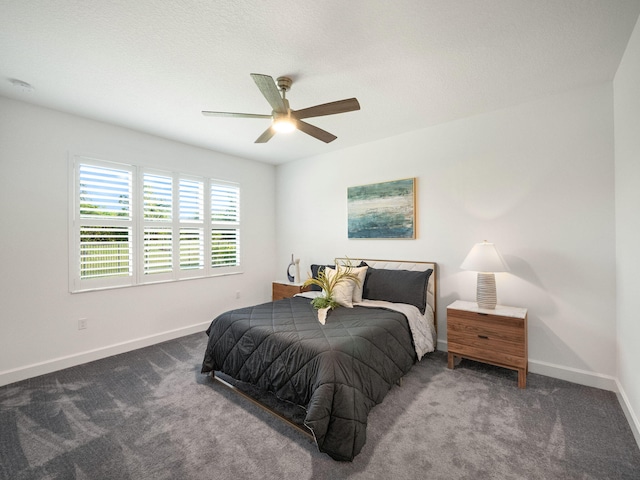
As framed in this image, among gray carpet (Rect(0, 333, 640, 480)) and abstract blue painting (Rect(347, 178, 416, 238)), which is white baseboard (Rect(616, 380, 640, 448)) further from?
abstract blue painting (Rect(347, 178, 416, 238))

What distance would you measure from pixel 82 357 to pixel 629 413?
494cm

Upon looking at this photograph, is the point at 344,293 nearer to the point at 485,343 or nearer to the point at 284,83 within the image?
the point at 485,343

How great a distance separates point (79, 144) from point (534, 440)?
491 centimetres

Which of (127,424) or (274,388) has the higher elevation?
(274,388)

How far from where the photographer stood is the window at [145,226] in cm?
323

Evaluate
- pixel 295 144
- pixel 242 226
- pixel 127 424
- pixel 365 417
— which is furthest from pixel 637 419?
pixel 242 226

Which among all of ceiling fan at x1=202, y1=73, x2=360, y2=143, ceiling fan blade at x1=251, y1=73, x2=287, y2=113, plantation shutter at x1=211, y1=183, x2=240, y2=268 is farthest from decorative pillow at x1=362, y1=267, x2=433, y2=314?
plantation shutter at x1=211, y1=183, x2=240, y2=268

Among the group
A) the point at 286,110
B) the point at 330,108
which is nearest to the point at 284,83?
Result: the point at 286,110

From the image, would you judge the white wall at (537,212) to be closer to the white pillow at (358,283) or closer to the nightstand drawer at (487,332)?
the nightstand drawer at (487,332)

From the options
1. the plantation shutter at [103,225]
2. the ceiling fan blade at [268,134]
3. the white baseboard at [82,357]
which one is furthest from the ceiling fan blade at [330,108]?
the white baseboard at [82,357]

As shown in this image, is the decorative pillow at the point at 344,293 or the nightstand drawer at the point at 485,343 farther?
the decorative pillow at the point at 344,293

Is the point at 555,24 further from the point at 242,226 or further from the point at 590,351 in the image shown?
the point at 242,226

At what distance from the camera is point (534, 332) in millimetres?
2869

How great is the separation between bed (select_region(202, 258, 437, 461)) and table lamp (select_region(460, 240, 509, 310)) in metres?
0.58
